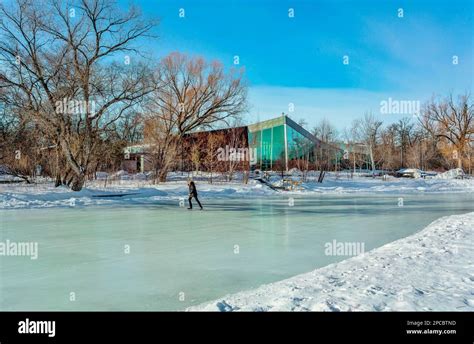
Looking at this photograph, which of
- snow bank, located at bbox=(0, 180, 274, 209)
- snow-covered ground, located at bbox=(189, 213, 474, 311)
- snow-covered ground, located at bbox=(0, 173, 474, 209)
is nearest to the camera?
snow-covered ground, located at bbox=(189, 213, 474, 311)

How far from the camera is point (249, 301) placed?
412 cm

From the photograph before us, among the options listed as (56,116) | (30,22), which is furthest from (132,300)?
(30,22)

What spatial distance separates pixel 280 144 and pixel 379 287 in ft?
138

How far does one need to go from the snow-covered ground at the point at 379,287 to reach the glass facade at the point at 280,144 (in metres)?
38.1

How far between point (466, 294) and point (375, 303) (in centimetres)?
118

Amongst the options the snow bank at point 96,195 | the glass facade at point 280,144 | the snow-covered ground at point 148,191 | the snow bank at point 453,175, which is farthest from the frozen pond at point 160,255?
the snow bank at point 453,175

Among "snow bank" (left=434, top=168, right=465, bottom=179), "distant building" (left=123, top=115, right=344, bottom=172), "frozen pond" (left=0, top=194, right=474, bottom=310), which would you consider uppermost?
"distant building" (left=123, top=115, right=344, bottom=172)

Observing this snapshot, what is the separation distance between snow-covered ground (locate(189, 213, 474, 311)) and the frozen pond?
497 mm

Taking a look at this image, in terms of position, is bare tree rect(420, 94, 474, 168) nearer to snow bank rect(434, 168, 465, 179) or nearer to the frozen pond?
snow bank rect(434, 168, 465, 179)

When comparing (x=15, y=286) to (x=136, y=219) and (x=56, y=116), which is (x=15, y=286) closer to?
(x=136, y=219)

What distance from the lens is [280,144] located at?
152 ft

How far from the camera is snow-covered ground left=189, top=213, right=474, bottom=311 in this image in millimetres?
3945

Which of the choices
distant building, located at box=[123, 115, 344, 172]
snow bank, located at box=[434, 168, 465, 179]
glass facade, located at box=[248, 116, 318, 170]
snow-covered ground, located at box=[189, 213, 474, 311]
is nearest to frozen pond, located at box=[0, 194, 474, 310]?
snow-covered ground, located at box=[189, 213, 474, 311]

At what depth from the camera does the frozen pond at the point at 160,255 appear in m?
4.56
